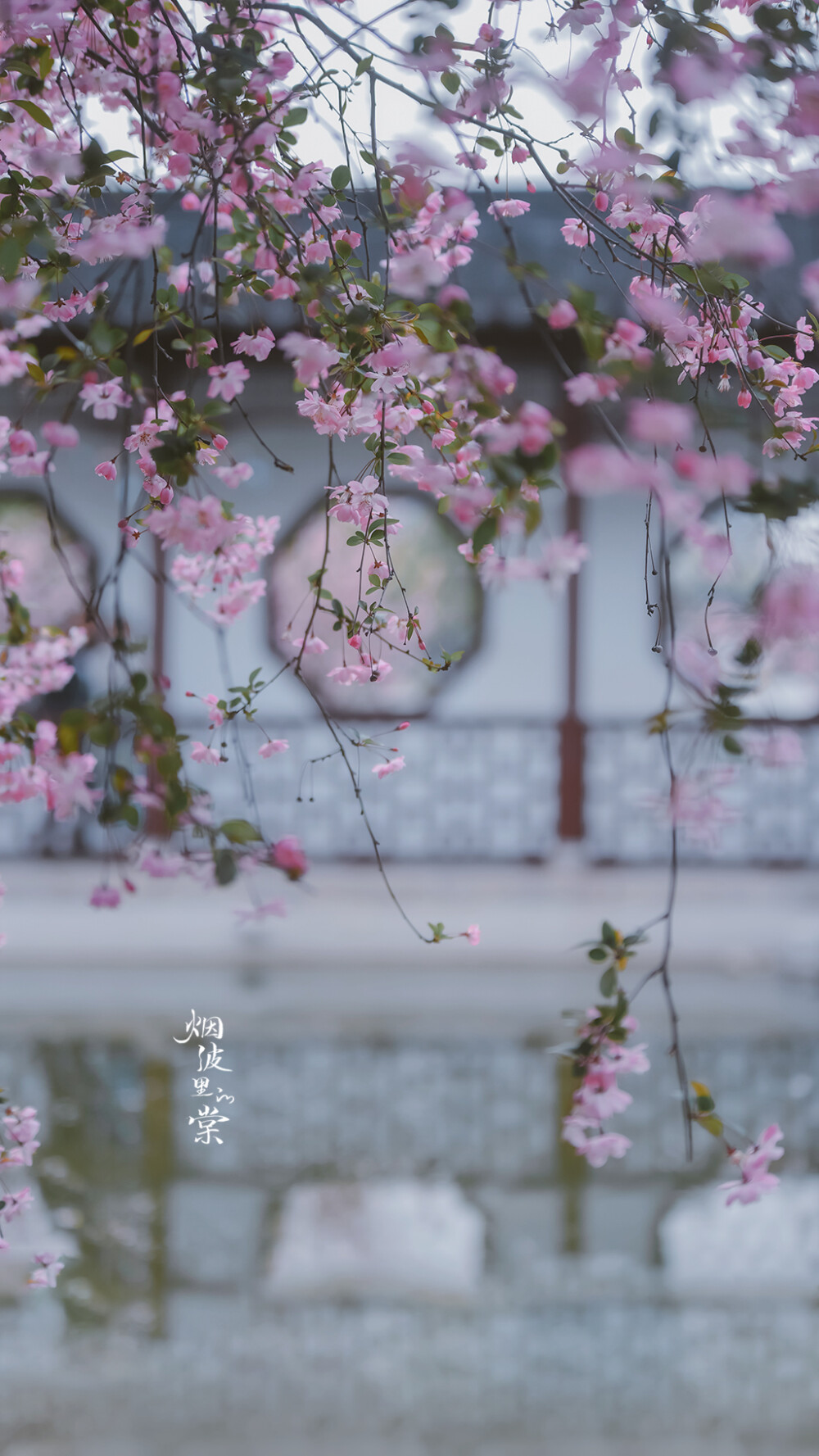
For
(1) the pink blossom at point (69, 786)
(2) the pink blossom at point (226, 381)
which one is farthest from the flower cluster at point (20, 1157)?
(2) the pink blossom at point (226, 381)

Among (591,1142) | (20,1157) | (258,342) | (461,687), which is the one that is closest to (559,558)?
(591,1142)

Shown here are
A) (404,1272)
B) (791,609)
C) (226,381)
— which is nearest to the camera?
(791,609)

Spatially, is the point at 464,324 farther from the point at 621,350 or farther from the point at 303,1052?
the point at 303,1052

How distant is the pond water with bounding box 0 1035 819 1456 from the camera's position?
6.24 feet

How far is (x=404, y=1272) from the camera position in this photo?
234 cm

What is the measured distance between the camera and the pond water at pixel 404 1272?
1902mm

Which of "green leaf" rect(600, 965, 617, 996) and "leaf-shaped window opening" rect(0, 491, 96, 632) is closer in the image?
"green leaf" rect(600, 965, 617, 996)

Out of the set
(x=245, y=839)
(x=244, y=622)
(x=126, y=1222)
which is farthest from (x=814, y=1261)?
(x=244, y=622)

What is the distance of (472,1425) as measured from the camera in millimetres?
1890

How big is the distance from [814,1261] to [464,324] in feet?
8.01

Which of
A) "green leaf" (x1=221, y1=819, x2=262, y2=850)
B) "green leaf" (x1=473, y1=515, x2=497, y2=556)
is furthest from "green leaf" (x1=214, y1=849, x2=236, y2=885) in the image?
"green leaf" (x1=473, y1=515, x2=497, y2=556)

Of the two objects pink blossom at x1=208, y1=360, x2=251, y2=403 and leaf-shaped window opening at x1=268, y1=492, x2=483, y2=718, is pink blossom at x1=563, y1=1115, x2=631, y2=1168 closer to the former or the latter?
pink blossom at x1=208, y1=360, x2=251, y2=403

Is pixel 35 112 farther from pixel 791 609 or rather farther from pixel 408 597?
pixel 408 597

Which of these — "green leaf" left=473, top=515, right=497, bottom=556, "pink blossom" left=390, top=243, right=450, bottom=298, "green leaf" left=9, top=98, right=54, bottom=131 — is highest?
"green leaf" left=9, top=98, right=54, bottom=131
